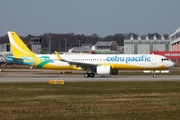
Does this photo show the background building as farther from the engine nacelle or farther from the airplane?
the engine nacelle

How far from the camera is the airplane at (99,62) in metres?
50.6

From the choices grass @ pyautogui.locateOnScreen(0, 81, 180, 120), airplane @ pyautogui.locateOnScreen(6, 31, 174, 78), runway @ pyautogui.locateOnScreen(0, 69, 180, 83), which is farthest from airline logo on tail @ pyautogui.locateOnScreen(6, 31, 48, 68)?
grass @ pyautogui.locateOnScreen(0, 81, 180, 120)

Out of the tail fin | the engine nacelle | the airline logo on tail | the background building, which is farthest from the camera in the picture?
the background building

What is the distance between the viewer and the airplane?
5059 centimetres

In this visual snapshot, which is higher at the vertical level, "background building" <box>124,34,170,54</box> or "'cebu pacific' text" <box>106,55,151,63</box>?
"background building" <box>124,34,170,54</box>

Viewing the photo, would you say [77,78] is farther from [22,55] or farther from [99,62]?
[22,55]

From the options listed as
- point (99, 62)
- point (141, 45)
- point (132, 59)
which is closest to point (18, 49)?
point (99, 62)

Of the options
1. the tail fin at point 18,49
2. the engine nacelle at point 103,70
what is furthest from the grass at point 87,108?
the tail fin at point 18,49

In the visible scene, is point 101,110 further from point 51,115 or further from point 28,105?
point 28,105

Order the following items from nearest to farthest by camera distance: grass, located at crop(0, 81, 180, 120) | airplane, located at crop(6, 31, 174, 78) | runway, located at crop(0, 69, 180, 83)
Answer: grass, located at crop(0, 81, 180, 120) → runway, located at crop(0, 69, 180, 83) → airplane, located at crop(6, 31, 174, 78)

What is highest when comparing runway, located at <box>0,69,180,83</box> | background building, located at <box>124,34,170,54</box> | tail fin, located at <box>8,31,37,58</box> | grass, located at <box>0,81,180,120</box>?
background building, located at <box>124,34,170,54</box>

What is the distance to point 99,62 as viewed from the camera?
172 ft

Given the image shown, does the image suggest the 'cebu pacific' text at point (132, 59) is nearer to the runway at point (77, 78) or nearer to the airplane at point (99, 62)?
the airplane at point (99, 62)

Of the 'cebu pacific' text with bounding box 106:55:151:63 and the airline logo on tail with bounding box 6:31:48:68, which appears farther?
the airline logo on tail with bounding box 6:31:48:68
